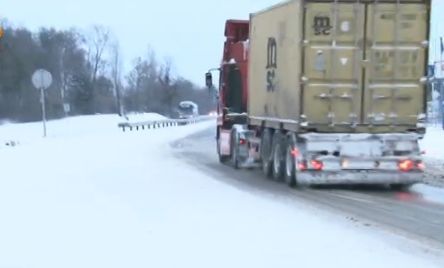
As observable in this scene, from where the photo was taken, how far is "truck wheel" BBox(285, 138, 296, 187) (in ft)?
50.9

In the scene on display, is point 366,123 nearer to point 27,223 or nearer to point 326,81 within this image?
point 326,81

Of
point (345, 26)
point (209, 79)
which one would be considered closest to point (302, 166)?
point (345, 26)

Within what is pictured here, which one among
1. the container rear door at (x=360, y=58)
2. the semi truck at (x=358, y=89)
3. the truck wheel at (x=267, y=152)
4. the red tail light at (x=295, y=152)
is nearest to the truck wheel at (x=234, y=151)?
the truck wheel at (x=267, y=152)

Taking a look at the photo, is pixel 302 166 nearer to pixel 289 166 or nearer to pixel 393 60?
pixel 289 166

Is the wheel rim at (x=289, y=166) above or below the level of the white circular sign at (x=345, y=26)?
below

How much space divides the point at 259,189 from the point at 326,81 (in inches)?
95.6

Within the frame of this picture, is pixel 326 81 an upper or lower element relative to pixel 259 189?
upper

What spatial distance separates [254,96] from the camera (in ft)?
62.3

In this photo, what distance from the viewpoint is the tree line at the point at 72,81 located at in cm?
8951

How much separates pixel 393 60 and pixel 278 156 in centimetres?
332

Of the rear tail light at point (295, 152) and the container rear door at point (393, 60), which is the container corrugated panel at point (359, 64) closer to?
the container rear door at point (393, 60)

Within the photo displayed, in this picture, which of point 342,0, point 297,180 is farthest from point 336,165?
point 342,0

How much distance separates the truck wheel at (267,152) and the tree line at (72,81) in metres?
51.4

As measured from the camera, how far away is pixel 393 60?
14984 mm
